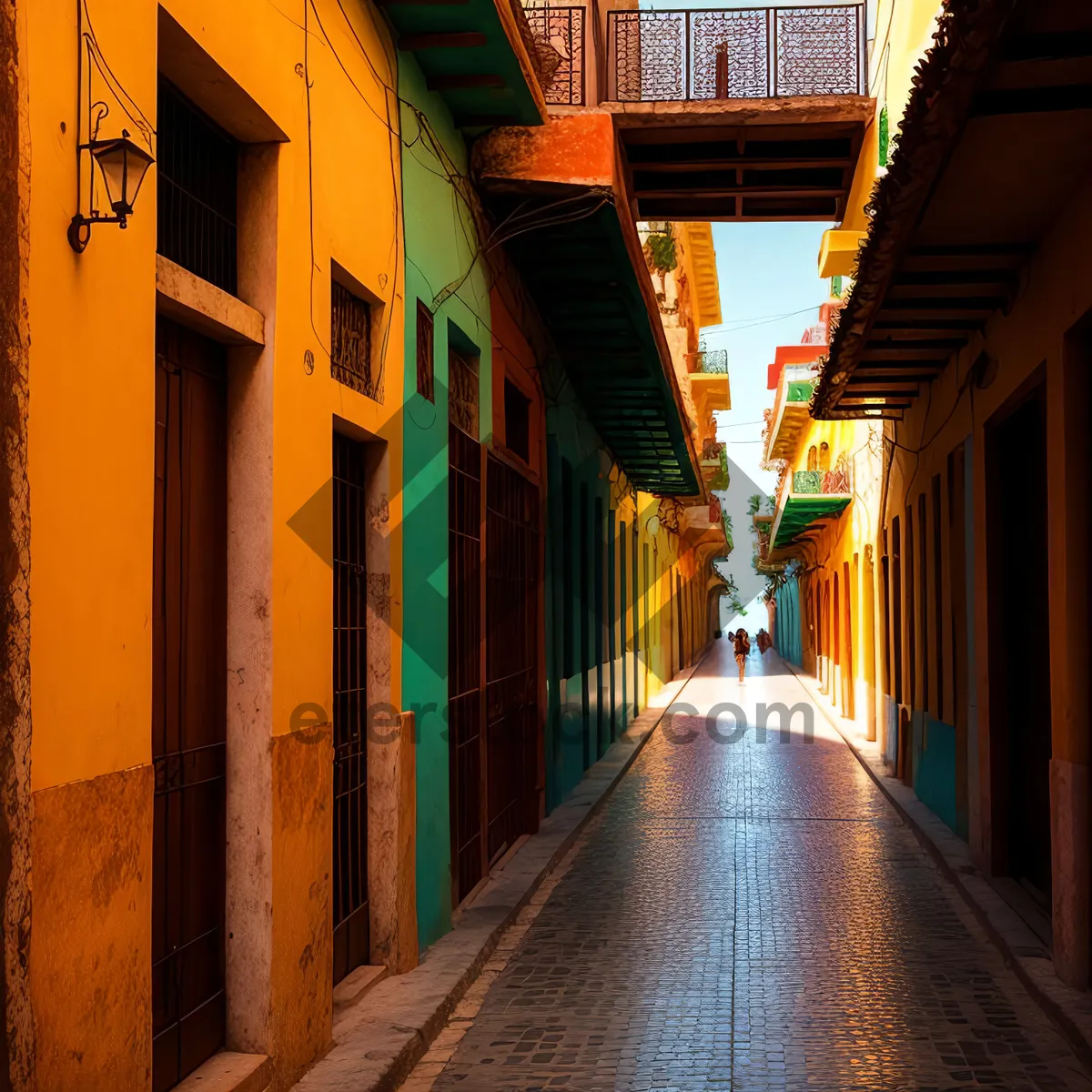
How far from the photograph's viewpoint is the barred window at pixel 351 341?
6594mm

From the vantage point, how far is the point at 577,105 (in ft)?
35.2

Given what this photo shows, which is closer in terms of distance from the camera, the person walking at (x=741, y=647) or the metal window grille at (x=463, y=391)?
the metal window grille at (x=463, y=391)

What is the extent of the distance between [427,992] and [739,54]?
8.52 m

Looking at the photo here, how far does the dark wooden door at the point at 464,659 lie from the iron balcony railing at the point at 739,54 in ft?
13.9

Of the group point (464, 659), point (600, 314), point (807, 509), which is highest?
point (600, 314)

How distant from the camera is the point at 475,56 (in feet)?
26.2

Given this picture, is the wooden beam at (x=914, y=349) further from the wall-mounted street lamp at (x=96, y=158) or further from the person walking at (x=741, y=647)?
the person walking at (x=741, y=647)

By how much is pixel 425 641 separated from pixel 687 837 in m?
5.14

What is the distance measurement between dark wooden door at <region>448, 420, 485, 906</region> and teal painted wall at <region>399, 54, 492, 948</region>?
488 mm

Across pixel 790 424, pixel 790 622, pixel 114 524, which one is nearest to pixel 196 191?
pixel 114 524

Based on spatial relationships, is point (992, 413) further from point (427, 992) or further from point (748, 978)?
point (427, 992)

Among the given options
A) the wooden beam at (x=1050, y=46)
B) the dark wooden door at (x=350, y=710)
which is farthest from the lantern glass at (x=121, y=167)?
the wooden beam at (x=1050, y=46)

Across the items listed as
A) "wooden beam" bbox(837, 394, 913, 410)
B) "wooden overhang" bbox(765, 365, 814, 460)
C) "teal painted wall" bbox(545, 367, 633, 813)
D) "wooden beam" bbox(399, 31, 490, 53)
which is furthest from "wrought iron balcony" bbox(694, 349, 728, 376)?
"wooden beam" bbox(399, 31, 490, 53)

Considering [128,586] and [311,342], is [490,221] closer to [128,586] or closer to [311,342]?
[311,342]
